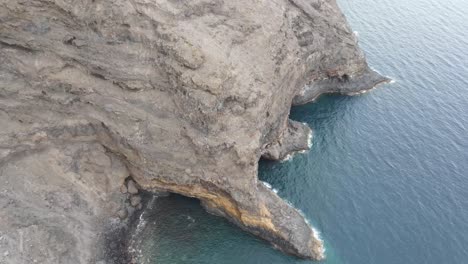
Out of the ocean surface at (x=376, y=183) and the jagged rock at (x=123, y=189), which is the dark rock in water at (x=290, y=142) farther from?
the jagged rock at (x=123, y=189)

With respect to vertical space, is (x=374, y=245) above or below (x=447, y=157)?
below

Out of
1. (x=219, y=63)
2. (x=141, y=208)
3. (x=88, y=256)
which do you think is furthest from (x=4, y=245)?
(x=219, y=63)

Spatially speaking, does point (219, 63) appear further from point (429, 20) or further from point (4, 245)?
point (429, 20)

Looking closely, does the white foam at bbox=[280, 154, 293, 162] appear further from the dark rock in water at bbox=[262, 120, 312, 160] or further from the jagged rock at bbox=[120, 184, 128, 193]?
the jagged rock at bbox=[120, 184, 128, 193]

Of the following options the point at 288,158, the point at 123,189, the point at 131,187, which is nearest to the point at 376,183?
the point at 288,158

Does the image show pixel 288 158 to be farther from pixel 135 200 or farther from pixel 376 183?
pixel 135 200

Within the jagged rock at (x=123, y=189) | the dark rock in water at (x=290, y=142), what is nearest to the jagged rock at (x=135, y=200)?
the jagged rock at (x=123, y=189)

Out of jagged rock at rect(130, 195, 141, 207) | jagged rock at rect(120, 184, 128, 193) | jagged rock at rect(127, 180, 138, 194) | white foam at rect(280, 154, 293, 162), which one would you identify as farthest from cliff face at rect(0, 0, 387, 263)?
white foam at rect(280, 154, 293, 162)
